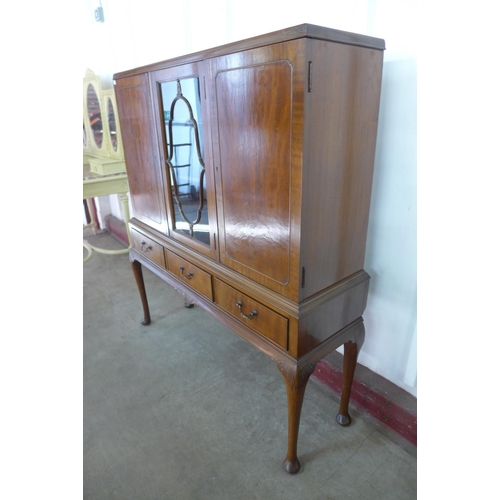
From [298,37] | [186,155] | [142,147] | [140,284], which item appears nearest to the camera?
[298,37]

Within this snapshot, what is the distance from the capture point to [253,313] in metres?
1.28

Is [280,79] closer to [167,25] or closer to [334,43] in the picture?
[334,43]

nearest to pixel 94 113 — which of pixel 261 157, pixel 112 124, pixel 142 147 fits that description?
pixel 112 124

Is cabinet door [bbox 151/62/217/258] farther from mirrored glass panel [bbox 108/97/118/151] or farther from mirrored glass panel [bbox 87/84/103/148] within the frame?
mirrored glass panel [bbox 87/84/103/148]

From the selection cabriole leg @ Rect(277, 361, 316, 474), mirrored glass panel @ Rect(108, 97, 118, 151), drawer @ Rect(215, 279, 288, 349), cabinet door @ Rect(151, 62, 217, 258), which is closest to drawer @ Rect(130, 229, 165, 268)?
cabinet door @ Rect(151, 62, 217, 258)

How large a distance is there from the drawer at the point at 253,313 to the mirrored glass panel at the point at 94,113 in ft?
7.86

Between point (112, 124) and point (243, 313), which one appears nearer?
point (243, 313)

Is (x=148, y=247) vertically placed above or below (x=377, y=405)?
above

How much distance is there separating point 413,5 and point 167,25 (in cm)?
163

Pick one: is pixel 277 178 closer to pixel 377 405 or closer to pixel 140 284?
pixel 377 405

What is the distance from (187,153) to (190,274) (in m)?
0.54

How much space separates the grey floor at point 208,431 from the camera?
1.39m

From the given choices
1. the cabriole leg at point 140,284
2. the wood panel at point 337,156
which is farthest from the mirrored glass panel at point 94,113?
the wood panel at point 337,156
